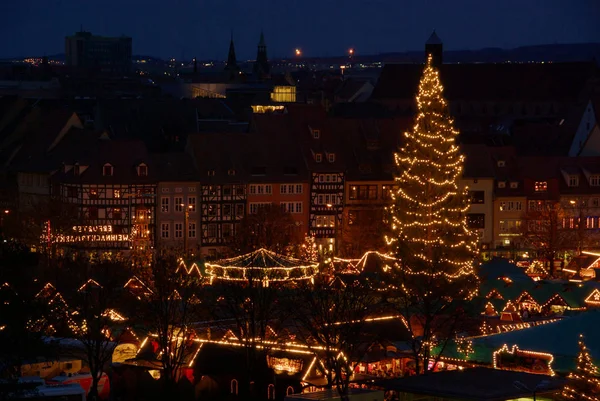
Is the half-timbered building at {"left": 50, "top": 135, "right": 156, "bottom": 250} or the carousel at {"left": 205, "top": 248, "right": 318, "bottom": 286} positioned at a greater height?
the half-timbered building at {"left": 50, "top": 135, "right": 156, "bottom": 250}

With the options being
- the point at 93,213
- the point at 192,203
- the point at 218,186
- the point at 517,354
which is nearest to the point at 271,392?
the point at 517,354

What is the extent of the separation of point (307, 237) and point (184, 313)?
3154cm

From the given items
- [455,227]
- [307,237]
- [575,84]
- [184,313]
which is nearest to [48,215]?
[307,237]

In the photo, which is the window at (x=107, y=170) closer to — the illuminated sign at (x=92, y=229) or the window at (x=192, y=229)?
the illuminated sign at (x=92, y=229)

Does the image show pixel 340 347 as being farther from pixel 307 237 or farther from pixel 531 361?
pixel 307 237

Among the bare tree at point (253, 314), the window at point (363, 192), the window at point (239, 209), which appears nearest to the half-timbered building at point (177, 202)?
the window at point (239, 209)

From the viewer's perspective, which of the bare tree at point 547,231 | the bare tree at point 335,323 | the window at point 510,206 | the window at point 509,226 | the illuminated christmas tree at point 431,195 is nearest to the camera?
the bare tree at point 335,323

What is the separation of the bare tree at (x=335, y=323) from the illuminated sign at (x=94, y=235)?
96.4 feet

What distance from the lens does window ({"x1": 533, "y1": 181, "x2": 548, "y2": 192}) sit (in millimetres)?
96000

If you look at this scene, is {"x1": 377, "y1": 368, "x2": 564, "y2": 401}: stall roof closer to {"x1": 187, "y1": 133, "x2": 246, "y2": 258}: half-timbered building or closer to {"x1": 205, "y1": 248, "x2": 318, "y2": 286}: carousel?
{"x1": 205, "y1": 248, "x2": 318, "y2": 286}: carousel

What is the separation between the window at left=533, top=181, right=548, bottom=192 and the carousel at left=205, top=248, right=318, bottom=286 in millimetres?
30787

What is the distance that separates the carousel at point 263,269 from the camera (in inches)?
2436

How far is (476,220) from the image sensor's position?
311 feet

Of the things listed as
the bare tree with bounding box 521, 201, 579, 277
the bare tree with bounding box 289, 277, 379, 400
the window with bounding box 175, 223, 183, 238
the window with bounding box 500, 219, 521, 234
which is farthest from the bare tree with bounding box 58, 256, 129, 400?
the window with bounding box 500, 219, 521, 234
